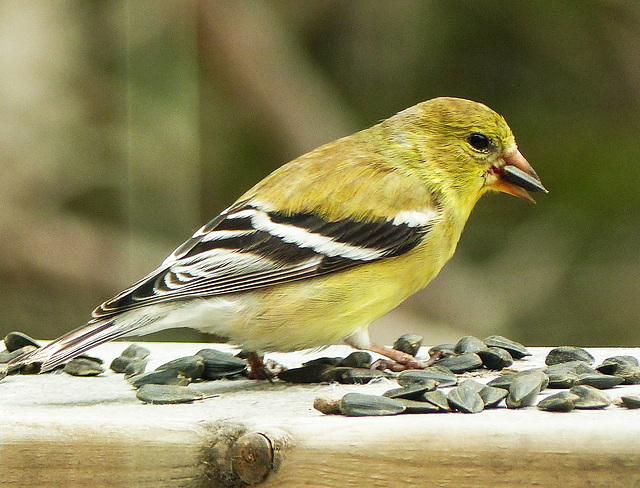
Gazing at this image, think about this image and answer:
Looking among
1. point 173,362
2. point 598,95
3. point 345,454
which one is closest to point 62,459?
point 345,454

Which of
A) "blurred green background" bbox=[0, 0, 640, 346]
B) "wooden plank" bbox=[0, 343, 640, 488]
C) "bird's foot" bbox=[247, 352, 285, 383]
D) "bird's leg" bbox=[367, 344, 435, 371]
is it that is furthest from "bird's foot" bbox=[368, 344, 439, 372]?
"blurred green background" bbox=[0, 0, 640, 346]

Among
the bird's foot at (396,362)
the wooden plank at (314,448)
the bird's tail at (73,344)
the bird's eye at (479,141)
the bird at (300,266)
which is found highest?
the bird's eye at (479,141)

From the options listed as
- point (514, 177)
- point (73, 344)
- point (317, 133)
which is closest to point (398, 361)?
point (514, 177)

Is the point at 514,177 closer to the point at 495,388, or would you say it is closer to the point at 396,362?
the point at 396,362

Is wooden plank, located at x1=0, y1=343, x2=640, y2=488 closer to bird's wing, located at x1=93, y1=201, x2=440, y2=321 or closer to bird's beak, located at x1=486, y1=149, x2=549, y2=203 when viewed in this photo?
bird's wing, located at x1=93, y1=201, x2=440, y2=321

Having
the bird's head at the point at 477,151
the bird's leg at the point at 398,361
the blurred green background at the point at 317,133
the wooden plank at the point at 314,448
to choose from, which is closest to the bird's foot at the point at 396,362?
the bird's leg at the point at 398,361

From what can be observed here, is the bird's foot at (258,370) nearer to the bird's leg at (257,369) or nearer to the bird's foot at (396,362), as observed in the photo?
the bird's leg at (257,369)
